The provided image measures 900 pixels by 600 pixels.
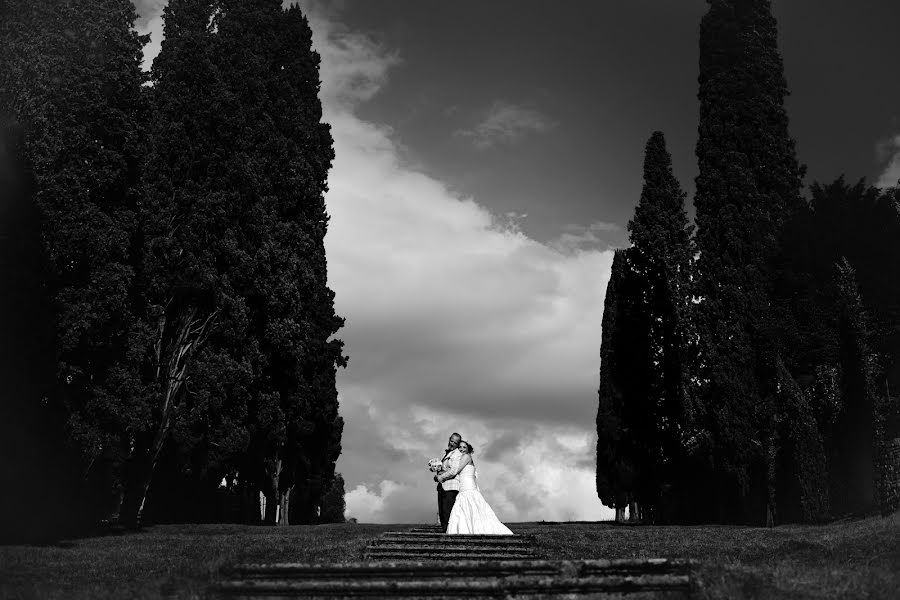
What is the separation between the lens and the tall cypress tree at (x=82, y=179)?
1853 centimetres

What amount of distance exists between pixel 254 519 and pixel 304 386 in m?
12.1

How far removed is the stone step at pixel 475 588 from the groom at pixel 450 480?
926 cm

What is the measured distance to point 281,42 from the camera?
33.2m

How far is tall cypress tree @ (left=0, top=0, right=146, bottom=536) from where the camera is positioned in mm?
18531

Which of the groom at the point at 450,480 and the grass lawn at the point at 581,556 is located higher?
the groom at the point at 450,480

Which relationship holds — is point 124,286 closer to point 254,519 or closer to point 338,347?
point 338,347

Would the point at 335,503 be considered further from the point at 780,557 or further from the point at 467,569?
the point at 467,569

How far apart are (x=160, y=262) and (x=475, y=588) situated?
61.4 ft

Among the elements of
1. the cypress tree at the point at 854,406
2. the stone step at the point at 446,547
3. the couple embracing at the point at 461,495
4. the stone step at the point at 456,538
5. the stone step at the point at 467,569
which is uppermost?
the cypress tree at the point at 854,406

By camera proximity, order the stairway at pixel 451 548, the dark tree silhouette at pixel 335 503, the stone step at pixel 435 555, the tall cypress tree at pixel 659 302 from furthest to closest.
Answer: the dark tree silhouette at pixel 335 503 < the tall cypress tree at pixel 659 302 < the stairway at pixel 451 548 < the stone step at pixel 435 555

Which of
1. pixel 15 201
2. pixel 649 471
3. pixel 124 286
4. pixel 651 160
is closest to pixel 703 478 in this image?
pixel 649 471

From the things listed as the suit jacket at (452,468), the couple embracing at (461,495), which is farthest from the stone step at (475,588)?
the suit jacket at (452,468)

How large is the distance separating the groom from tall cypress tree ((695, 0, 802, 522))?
15.7m

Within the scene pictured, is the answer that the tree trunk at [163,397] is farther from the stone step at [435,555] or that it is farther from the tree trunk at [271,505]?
the stone step at [435,555]
